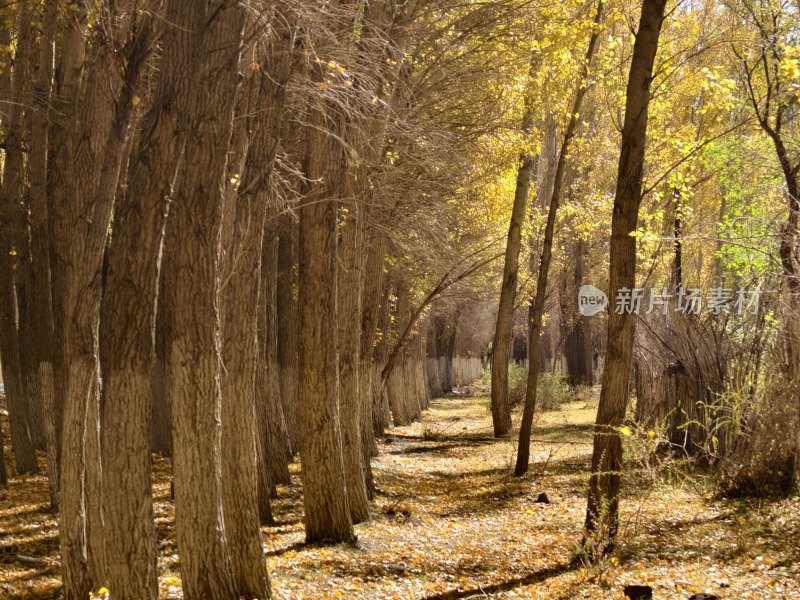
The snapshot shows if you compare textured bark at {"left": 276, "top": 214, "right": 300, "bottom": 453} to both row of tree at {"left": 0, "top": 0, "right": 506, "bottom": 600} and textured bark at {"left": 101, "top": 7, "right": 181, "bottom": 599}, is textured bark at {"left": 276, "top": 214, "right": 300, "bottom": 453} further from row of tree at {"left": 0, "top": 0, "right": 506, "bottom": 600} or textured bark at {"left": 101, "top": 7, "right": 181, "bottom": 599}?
textured bark at {"left": 101, "top": 7, "right": 181, "bottom": 599}

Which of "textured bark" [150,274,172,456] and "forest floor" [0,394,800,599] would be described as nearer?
"forest floor" [0,394,800,599]

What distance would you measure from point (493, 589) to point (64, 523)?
3.94 metres

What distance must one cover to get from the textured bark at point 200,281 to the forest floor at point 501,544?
4.09 ft

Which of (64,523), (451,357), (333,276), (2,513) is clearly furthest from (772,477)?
(451,357)

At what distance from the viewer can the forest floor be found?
25.8 ft

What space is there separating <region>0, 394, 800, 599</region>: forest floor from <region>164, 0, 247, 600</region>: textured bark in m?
1.25

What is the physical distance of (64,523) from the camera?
21.7 feet

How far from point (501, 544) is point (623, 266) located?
386 cm

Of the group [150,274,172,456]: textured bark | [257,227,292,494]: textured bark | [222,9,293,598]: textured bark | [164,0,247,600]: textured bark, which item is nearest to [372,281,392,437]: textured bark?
[150,274,172,456]: textured bark

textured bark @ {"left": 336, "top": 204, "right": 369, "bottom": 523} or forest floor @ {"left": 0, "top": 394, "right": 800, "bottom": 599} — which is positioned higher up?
textured bark @ {"left": 336, "top": 204, "right": 369, "bottom": 523}

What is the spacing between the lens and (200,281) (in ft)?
19.4

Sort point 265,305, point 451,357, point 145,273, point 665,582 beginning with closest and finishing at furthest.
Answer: point 145,273
point 665,582
point 265,305
point 451,357

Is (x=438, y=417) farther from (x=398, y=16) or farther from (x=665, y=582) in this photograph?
(x=665, y=582)

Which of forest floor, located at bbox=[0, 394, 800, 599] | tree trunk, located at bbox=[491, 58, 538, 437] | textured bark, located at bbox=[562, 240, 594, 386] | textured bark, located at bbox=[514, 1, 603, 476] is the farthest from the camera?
textured bark, located at bbox=[562, 240, 594, 386]
